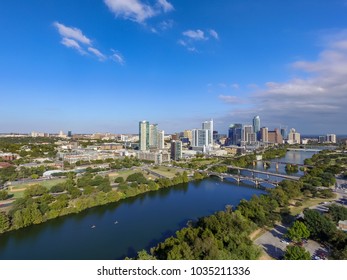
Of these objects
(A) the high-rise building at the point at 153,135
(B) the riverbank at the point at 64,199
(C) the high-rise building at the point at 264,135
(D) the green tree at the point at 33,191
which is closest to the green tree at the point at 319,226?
(B) the riverbank at the point at 64,199

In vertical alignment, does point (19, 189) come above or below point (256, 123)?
below

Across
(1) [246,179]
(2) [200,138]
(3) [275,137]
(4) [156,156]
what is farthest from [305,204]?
(3) [275,137]

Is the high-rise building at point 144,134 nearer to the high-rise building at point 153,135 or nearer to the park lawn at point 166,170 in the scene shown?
the high-rise building at point 153,135

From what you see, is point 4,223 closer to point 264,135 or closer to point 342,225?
point 342,225

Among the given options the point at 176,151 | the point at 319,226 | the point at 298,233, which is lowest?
the point at 298,233

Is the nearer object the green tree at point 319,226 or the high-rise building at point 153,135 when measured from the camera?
the green tree at point 319,226

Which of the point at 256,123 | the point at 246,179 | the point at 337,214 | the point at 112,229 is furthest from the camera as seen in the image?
the point at 256,123

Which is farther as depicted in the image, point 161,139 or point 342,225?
point 161,139

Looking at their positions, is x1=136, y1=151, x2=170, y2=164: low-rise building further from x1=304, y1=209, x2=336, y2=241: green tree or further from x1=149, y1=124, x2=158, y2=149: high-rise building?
x1=304, y1=209, x2=336, y2=241: green tree
